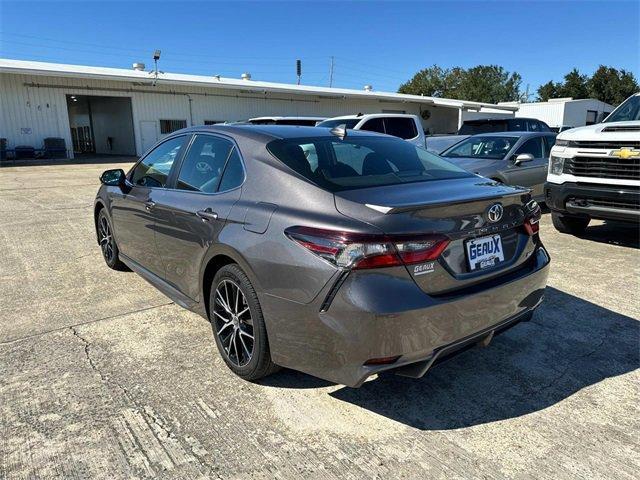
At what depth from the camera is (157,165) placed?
432 centimetres

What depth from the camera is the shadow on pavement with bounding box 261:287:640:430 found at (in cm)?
282

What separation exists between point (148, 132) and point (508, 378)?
27093mm

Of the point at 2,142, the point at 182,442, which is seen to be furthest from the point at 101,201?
the point at 2,142

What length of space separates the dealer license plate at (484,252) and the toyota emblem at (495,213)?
3.9 inches

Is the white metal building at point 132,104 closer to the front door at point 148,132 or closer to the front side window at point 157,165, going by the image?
the front door at point 148,132

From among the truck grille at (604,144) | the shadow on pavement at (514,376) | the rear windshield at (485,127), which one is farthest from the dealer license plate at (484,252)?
the rear windshield at (485,127)

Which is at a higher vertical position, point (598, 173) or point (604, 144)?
point (604, 144)

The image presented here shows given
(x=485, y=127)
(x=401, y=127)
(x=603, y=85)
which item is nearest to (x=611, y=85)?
(x=603, y=85)

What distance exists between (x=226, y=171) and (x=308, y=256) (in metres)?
1.17

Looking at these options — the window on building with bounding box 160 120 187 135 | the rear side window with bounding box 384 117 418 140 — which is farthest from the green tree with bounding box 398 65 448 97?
the rear side window with bounding box 384 117 418 140

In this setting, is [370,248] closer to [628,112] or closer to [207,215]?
[207,215]

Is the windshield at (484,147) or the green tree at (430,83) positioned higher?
the green tree at (430,83)

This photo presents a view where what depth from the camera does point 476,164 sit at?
28.6 feet

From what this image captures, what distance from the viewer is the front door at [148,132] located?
87.7 ft
